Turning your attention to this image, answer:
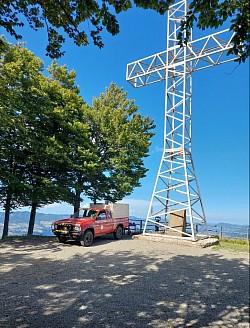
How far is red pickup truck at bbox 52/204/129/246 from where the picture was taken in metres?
11.0

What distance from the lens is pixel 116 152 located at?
1706cm

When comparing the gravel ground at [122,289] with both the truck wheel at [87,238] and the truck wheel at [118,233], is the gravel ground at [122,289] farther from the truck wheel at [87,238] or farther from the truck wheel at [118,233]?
the truck wheel at [118,233]

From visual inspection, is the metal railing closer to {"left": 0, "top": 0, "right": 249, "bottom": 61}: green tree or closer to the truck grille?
the truck grille

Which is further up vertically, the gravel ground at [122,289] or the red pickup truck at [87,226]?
the red pickup truck at [87,226]

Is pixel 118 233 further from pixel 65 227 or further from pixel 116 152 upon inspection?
pixel 116 152

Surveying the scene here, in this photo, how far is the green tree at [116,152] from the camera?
16531 mm

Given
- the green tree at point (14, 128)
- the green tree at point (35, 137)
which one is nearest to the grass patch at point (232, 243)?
the green tree at point (35, 137)

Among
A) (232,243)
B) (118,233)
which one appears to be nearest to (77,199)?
(118,233)

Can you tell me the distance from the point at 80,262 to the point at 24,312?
4091 mm

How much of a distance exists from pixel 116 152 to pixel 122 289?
477 inches

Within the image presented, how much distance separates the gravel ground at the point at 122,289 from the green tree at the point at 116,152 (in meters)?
6.83

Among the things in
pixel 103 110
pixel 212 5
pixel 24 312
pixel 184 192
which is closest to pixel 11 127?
pixel 103 110

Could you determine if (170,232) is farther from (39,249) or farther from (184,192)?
(39,249)

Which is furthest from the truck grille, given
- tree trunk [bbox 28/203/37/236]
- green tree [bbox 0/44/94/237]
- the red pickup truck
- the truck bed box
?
tree trunk [bbox 28/203/37/236]
